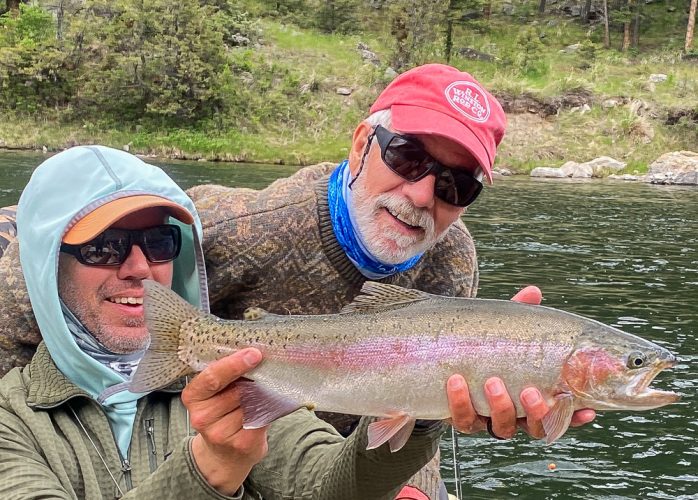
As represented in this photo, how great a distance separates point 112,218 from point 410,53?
1521 inches

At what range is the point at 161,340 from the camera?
2578mm

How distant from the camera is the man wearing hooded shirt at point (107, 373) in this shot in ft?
9.04

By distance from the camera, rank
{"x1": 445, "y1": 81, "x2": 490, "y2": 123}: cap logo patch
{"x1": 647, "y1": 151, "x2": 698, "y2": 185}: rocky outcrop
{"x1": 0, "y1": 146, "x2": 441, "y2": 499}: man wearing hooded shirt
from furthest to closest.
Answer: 1. {"x1": 647, "y1": 151, "x2": 698, "y2": 185}: rocky outcrop
2. {"x1": 445, "y1": 81, "x2": 490, "y2": 123}: cap logo patch
3. {"x1": 0, "y1": 146, "x2": 441, "y2": 499}: man wearing hooded shirt

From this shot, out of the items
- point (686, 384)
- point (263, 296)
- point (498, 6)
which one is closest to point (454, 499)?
point (263, 296)

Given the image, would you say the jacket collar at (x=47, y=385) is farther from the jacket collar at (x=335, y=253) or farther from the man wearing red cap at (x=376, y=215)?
the jacket collar at (x=335, y=253)

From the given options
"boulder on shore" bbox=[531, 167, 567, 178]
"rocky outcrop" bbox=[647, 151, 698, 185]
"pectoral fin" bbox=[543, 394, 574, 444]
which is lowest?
"boulder on shore" bbox=[531, 167, 567, 178]

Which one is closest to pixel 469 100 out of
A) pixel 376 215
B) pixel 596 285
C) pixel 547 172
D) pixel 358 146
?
pixel 358 146

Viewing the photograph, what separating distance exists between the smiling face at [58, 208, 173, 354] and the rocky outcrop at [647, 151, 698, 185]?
28.1 metres

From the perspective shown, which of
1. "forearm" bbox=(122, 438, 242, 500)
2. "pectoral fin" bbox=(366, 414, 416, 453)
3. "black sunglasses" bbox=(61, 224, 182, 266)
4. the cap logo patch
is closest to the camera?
"forearm" bbox=(122, 438, 242, 500)

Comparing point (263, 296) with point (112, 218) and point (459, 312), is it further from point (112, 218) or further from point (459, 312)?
point (459, 312)

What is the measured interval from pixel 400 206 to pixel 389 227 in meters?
0.11

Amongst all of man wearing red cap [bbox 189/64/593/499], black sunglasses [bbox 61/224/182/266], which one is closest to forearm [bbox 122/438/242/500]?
black sunglasses [bbox 61/224/182/266]

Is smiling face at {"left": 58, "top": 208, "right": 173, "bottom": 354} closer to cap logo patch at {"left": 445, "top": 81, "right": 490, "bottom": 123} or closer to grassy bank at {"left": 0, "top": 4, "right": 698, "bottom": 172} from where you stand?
cap logo patch at {"left": 445, "top": 81, "right": 490, "bottom": 123}

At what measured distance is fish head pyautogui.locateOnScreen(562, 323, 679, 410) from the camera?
254cm
